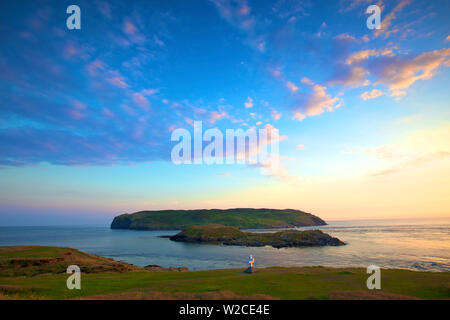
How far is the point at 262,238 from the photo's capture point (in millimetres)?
132875

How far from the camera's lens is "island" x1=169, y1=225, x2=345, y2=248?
11900 cm

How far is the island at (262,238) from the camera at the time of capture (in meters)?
119

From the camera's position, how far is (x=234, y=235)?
152 meters

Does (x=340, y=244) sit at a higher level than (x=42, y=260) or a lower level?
lower

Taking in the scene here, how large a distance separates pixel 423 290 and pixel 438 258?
75197 millimetres

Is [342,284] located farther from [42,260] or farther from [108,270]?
[42,260]
